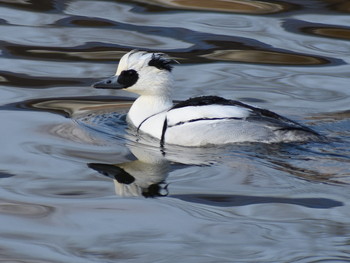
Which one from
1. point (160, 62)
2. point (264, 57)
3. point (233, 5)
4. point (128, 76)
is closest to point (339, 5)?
point (233, 5)

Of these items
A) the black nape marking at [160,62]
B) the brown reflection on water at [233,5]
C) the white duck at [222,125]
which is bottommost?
the white duck at [222,125]

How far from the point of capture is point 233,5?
46.1ft

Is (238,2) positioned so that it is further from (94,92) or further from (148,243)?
(148,243)

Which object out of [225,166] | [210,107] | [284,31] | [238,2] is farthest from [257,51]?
[225,166]

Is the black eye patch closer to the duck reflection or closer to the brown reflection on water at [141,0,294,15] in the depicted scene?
the duck reflection

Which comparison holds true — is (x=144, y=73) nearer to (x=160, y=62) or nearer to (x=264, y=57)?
(x=160, y=62)

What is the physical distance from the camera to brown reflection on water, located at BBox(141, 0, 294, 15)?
1381 cm

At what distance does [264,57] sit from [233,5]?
2.19m

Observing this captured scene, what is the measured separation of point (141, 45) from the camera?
41.0 ft

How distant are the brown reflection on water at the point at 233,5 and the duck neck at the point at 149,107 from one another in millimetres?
4405

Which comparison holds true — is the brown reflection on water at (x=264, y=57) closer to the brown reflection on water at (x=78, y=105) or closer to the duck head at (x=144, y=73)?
the brown reflection on water at (x=78, y=105)

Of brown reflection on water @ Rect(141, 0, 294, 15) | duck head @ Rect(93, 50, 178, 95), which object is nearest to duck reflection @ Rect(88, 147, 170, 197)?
duck head @ Rect(93, 50, 178, 95)

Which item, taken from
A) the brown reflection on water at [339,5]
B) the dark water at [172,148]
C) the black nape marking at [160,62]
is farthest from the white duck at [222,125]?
the brown reflection on water at [339,5]

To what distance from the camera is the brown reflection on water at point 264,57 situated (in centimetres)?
1194
